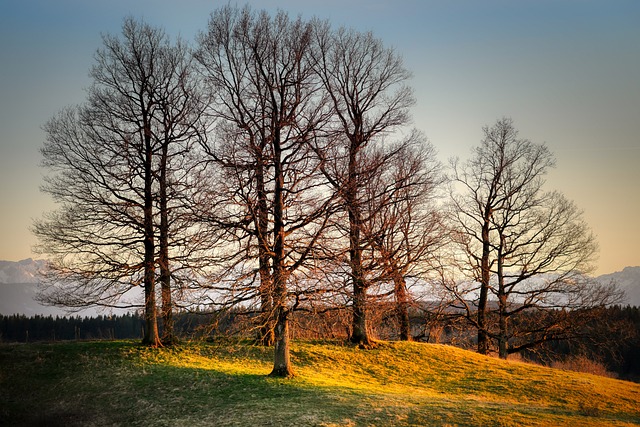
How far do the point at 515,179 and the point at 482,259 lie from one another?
558 cm

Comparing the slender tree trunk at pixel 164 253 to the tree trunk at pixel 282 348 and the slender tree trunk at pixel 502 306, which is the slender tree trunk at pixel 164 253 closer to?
the tree trunk at pixel 282 348

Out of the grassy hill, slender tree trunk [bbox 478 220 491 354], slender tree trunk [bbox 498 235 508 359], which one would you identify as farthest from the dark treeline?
slender tree trunk [bbox 498 235 508 359]

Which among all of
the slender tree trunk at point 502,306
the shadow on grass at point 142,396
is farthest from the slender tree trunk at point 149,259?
the slender tree trunk at point 502,306

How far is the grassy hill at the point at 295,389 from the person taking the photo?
1503cm

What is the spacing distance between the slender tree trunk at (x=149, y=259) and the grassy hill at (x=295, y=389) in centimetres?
99

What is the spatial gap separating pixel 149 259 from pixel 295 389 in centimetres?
1068

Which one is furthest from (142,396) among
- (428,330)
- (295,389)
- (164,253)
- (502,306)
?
(502,306)

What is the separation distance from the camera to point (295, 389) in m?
17.4

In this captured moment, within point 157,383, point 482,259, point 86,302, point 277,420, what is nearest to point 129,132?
point 86,302

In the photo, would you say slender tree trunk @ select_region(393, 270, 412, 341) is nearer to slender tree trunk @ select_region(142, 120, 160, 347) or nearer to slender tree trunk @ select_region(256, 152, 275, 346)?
slender tree trunk @ select_region(256, 152, 275, 346)

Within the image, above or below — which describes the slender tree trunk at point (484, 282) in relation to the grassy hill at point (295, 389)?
above

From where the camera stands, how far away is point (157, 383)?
18719 millimetres

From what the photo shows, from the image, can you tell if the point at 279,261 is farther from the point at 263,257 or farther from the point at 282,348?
the point at 282,348

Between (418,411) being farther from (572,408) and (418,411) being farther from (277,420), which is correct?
(572,408)
